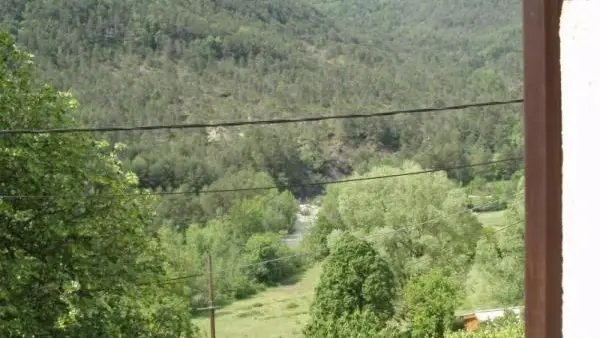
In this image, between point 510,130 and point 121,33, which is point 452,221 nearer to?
point 510,130

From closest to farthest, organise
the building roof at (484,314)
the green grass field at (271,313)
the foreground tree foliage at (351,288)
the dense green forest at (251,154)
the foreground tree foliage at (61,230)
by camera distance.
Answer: the foreground tree foliage at (61,230)
the dense green forest at (251,154)
the foreground tree foliage at (351,288)
the building roof at (484,314)
the green grass field at (271,313)

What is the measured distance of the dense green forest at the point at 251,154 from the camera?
796 centimetres

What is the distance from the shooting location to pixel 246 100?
9044cm

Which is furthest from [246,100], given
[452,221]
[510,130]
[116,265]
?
[116,265]

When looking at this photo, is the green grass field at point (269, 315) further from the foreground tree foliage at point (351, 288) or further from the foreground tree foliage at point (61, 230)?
the foreground tree foliage at point (61, 230)

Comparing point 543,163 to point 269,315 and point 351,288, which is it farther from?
point 269,315

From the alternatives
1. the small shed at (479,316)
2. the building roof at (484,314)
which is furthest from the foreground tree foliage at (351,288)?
the building roof at (484,314)

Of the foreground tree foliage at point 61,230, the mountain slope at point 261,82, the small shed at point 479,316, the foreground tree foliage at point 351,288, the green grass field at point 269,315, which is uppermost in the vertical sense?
the mountain slope at point 261,82

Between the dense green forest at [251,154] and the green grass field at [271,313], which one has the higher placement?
the dense green forest at [251,154]

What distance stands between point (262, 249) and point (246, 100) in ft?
157

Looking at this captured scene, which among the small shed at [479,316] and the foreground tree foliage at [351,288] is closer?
the foreground tree foliage at [351,288]
